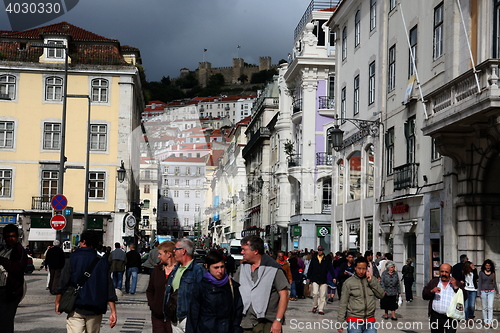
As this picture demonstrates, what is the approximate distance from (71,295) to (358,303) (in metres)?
3.85

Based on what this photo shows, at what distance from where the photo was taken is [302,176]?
186 ft

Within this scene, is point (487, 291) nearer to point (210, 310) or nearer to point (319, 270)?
point (319, 270)

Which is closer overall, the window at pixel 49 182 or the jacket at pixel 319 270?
the jacket at pixel 319 270

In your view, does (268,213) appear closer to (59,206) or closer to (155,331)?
(59,206)

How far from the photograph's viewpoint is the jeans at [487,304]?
19.2 meters

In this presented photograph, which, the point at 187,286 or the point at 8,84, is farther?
the point at 8,84

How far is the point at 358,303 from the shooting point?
11078mm

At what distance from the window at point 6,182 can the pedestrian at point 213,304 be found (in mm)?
49281

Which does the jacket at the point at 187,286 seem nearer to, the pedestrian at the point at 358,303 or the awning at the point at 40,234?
the pedestrian at the point at 358,303

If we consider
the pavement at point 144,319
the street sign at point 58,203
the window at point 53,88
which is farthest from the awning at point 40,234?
the street sign at point 58,203

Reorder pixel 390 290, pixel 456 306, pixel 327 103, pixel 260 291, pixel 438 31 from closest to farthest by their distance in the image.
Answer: pixel 260 291 → pixel 456 306 → pixel 390 290 → pixel 438 31 → pixel 327 103

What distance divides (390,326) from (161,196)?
450ft

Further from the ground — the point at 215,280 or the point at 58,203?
the point at 58,203

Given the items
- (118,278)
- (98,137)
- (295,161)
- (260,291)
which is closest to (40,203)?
(98,137)
